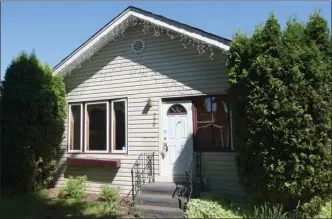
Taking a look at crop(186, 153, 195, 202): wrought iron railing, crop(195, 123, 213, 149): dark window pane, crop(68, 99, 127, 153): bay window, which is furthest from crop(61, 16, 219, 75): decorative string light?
crop(186, 153, 195, 202): wrought iron railing

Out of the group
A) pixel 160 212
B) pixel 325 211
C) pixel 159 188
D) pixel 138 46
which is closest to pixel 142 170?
pixel 159 188

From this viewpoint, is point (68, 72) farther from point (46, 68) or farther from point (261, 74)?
point (261, 74)

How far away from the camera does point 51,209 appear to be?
8477mm

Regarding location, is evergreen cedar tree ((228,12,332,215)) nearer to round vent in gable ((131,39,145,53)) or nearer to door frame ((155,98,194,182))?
door frame ((155,98,194,182))

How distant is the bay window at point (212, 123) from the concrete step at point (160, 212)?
6.53ft

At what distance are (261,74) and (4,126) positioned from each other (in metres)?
7.61

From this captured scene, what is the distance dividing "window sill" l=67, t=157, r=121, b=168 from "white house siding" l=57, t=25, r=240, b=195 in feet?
0.55

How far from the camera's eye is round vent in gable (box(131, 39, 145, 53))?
32.7 feet

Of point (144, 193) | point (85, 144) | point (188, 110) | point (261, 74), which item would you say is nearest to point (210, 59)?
point (188, 110)

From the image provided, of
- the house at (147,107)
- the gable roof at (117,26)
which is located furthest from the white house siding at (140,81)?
the gable roof at (117,26)

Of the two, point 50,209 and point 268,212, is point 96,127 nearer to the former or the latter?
point 50,209

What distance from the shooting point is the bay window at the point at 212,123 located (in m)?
8.65

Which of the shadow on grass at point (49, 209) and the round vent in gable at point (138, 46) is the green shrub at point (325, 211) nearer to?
the shadow on grass at point (49, 209)

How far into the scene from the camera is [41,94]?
1013 cm
